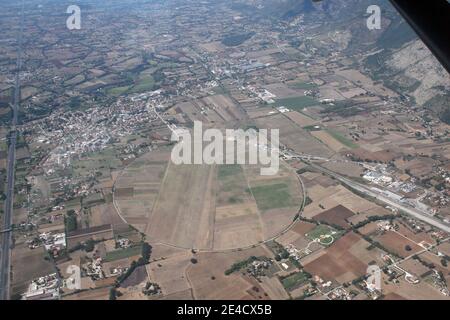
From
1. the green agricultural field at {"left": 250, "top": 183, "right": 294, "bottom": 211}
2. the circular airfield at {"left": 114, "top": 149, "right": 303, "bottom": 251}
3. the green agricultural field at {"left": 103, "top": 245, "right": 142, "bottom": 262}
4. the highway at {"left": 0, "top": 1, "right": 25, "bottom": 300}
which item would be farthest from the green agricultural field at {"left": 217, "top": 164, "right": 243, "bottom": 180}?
the highway at {"left": 0, "top": 1, "right": 25, "bottom": 300}

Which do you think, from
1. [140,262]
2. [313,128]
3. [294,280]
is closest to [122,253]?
[140,262]

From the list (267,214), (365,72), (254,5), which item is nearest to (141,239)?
(267,214)

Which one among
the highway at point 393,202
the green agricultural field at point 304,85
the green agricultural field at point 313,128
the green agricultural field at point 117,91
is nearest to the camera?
the highway at point 393,202

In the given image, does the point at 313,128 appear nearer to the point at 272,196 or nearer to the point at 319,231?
the point at 272,196

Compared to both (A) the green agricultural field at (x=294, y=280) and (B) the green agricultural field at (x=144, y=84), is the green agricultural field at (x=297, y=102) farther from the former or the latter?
(A) the green agricultural field at (x=294, y=280)

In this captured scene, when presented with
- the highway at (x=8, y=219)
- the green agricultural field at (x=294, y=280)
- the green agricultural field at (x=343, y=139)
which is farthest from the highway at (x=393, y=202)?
the highway at (x=8, y=219)

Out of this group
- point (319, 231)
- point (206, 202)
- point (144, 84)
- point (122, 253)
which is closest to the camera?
point (122, 253)
